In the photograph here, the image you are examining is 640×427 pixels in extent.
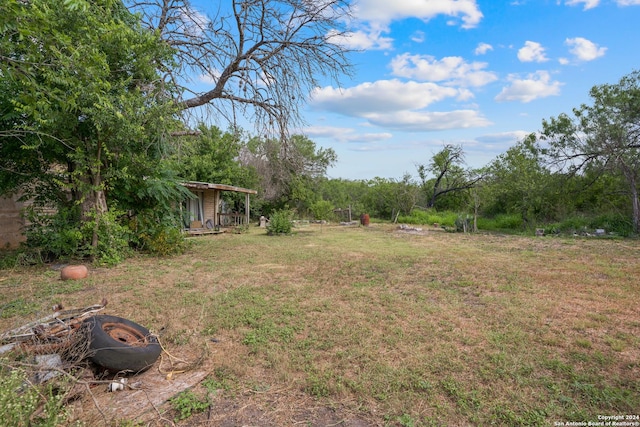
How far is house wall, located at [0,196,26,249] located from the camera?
25.8 ft

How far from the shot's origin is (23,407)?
1.87 m

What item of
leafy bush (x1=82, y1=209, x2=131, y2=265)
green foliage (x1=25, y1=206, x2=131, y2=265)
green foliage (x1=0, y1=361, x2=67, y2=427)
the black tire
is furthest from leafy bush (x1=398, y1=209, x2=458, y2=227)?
green foliage (x1=0, y1=361, x2=67, y2=427)

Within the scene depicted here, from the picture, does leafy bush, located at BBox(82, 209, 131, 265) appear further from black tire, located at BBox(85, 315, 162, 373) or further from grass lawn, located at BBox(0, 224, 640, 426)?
black tire, located at BBox(85, 315, 162, 373)

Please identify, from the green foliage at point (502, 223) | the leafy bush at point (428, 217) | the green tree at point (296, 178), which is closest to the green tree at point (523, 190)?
the green foliage at point (502, 223)

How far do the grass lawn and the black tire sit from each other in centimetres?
36

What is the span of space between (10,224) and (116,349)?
26.6 feet

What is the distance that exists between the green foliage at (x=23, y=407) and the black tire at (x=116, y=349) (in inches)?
18.1

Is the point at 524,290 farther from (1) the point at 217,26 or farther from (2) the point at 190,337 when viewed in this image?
(1) the point at 217,26

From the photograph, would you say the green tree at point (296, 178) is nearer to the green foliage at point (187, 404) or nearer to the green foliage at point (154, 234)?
the green foliage at point (154, 234)

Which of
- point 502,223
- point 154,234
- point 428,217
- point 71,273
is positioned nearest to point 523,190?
point 502,223

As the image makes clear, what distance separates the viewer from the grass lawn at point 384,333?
7.55 feet

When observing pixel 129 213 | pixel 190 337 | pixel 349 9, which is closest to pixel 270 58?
pixel 349 9

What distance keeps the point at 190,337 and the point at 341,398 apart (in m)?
1.79

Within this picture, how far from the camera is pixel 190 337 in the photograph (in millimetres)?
3414
